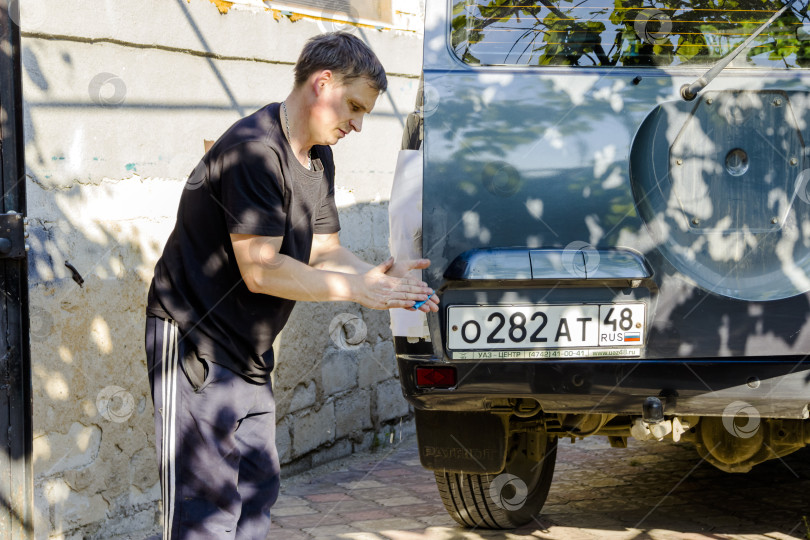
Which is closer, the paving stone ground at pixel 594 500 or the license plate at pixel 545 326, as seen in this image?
the license plate at pixel 545 326

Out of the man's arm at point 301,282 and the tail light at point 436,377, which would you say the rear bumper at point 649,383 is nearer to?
the tail light at point 436,377

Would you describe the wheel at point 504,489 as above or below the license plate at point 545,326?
below

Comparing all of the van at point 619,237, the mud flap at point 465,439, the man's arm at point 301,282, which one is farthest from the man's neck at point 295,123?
the mud flap at point 465,439

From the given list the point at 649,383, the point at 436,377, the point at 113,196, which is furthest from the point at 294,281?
the point at 113,196

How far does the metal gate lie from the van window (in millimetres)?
1574

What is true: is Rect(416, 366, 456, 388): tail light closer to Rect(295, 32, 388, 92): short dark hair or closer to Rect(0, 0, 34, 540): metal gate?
Rect(295, 32, 388, 92): short dark hair

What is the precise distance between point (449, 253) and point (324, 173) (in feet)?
1.70

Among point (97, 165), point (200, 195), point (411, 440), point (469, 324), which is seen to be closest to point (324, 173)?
point (200, 195)

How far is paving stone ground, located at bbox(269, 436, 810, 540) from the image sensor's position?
4246mm

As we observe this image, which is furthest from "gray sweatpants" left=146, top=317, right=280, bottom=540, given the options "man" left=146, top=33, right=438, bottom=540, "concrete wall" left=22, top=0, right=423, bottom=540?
"concrete wall" left=22, top=0, right=423, bottom=540

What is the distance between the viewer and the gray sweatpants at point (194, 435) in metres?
2.65

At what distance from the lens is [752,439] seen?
3.60 meters

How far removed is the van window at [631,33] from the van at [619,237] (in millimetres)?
68

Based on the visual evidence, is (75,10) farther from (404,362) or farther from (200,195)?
(404,362)
